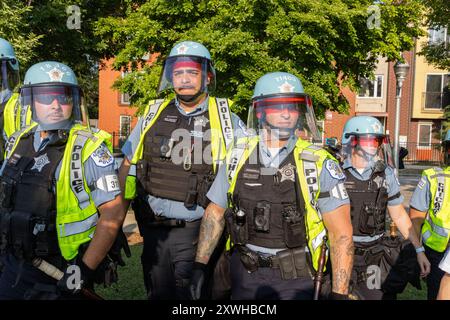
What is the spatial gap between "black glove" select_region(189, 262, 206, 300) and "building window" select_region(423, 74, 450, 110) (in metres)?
32.7

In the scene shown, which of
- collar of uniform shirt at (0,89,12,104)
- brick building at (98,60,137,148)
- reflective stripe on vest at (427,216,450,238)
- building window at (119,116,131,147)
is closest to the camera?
reflective stripe on vest at (427,216,450,238)

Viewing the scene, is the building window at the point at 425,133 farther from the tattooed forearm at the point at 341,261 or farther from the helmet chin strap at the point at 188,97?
the tattooed forearm at the point at 341,261

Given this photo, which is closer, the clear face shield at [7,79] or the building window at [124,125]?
the clear face shield at [7,79]

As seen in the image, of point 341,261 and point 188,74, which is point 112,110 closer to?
point 188,74

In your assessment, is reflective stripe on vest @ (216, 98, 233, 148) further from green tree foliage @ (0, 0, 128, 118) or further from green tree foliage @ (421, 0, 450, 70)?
green tree foliage @ (421, 0, 450, 70)

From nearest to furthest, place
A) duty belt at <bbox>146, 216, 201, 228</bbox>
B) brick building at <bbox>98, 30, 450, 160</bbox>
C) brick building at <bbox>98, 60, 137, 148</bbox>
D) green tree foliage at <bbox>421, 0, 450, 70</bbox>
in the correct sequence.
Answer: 1. duty belt at <bbox>146, 216, 201, 228</bbox>
2. green tree foliage at <bbox>421, 0, 450, 70</bbox>
3. brick building at <bbox>98, 30, 450, 160</bbox>
4. brick building at <bbox>98, 60, 137, 148</bbox>

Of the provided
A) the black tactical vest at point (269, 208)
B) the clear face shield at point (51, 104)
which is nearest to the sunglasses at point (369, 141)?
the black tactical vest at point (269, 208)

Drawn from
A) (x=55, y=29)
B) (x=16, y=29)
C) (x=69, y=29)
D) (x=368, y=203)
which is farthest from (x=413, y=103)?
(x=368, y=203)

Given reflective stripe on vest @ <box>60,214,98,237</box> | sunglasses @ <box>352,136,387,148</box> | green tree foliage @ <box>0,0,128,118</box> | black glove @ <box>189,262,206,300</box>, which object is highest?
green tree foliage @ <box>0,0,128,118</box>

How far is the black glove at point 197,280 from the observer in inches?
122

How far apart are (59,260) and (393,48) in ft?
32.6

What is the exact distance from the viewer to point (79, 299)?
2.66 metres

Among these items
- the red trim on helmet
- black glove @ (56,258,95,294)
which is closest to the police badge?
black glove @ (56,258,95,294)

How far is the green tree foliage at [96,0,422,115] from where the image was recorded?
9.16 m
